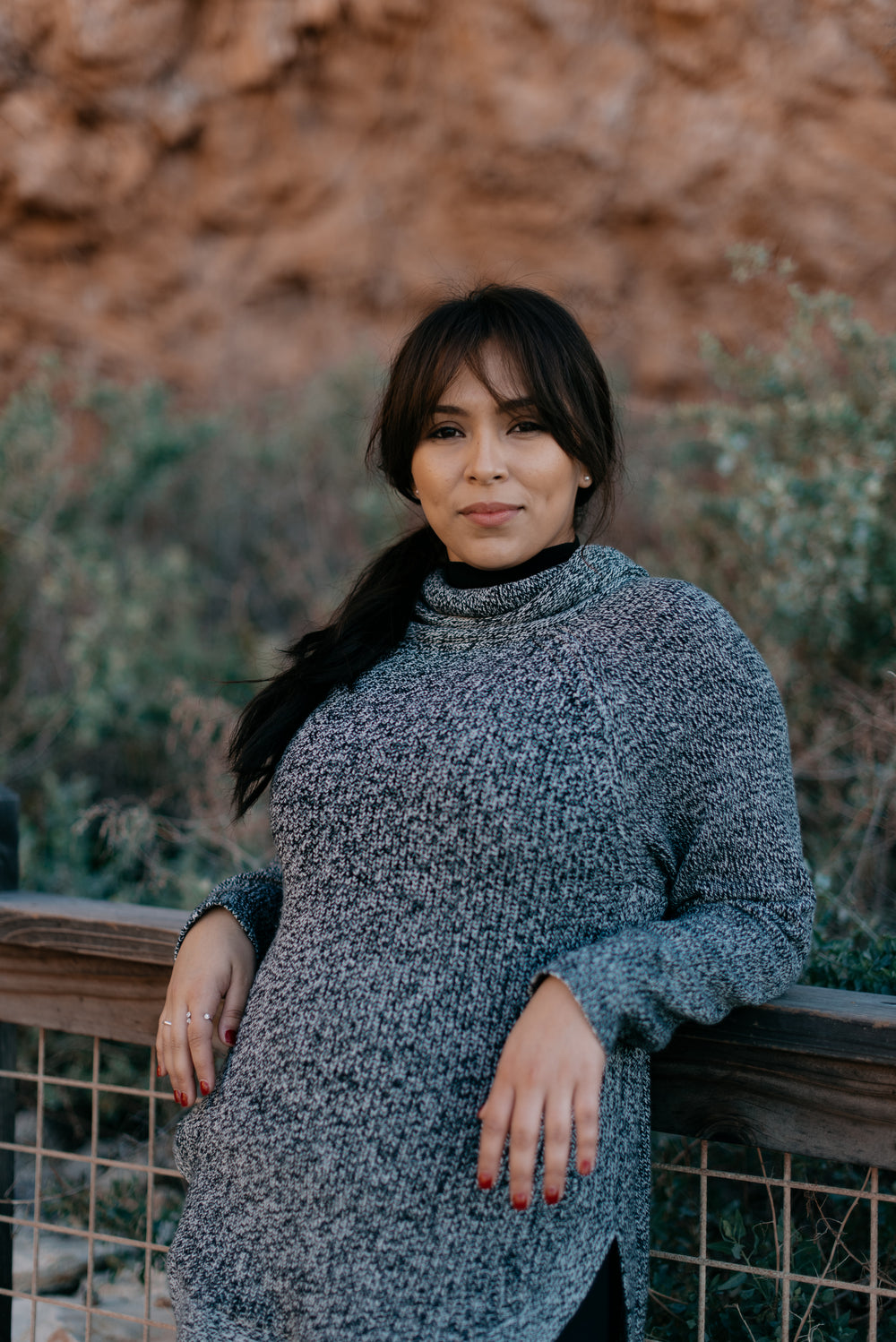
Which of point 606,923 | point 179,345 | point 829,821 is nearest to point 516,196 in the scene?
point 179,345

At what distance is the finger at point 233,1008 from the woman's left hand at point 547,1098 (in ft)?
1.54

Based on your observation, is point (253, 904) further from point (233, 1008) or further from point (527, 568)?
point (527, 568)

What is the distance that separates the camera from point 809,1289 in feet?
5.23

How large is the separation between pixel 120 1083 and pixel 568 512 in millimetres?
1987

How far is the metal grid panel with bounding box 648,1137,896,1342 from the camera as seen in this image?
123cm

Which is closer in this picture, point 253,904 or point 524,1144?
point 524,1144

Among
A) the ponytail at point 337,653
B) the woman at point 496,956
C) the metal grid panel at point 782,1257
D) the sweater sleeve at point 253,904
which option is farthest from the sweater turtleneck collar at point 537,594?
the metal grid panel at point 782,1257

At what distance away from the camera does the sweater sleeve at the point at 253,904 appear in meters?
1.47

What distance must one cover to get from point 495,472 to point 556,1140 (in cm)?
79

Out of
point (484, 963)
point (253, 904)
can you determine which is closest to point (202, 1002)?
point (253, 904)

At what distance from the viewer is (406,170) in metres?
5.46

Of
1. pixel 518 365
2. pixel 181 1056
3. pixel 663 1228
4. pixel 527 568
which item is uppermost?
pixel 518 365

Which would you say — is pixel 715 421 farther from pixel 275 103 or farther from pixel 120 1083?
pixel 275 103

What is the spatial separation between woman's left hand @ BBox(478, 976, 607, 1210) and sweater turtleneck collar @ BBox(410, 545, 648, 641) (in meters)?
0.53
